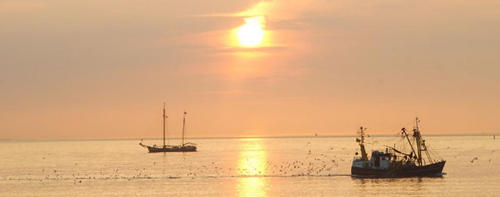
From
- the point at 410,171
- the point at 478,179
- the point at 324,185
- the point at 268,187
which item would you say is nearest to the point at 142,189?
the point at 268,187

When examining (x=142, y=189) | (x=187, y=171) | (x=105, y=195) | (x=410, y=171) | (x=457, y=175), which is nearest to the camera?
(x=105, y=195)

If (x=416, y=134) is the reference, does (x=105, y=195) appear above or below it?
below

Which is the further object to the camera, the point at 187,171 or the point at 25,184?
the point at 187,171

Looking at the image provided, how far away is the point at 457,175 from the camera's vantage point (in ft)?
573

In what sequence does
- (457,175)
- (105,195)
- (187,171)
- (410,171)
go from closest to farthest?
(105,195) < (410,171) < (457,175) < (187,171)

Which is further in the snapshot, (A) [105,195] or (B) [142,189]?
(B) [142,189]

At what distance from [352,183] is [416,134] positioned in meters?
17.9

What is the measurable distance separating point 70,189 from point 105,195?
14.7 m

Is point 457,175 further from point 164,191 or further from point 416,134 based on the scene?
point 164,191

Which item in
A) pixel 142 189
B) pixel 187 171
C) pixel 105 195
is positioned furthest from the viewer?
pixel 187 171

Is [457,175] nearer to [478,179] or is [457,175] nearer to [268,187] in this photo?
[478,179]

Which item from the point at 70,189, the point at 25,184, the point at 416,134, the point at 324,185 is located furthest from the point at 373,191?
the point at 25,184

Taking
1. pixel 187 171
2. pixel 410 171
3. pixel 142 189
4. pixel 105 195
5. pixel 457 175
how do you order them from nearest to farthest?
pixel 105 195, pixel 142 189, pixel 410 171, pixel 457 175, pixel 187 171

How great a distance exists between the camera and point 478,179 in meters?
164
